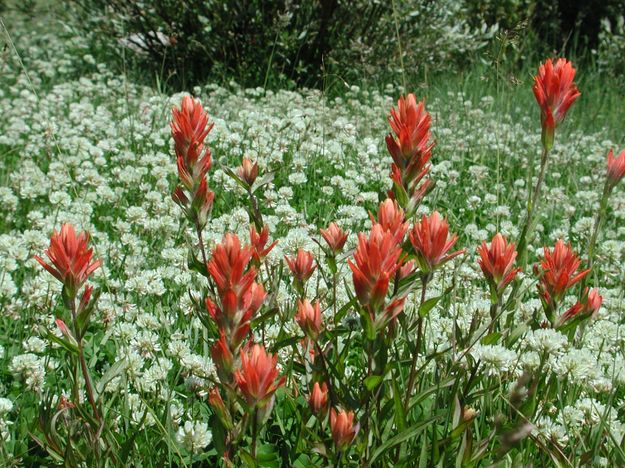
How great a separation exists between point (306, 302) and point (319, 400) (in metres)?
0.21

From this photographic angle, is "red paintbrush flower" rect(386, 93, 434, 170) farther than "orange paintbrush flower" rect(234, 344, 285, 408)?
Yes

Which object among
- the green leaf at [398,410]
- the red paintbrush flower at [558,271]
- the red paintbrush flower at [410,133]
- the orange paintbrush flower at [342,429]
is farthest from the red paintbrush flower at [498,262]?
the orange paintbrush flower at [342,429]

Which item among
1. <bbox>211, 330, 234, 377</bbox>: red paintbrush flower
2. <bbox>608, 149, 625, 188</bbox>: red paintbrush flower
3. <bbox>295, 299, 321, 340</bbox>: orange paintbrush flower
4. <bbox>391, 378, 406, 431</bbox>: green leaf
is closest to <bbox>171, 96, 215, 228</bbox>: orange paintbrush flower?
<bbox>295, 299, 321, 340</bbox>: orange paintbrush flower

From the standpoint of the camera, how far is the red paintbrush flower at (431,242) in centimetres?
140

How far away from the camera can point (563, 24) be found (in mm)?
11227

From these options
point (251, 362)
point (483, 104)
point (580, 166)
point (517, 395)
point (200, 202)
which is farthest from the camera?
point (483, 104)

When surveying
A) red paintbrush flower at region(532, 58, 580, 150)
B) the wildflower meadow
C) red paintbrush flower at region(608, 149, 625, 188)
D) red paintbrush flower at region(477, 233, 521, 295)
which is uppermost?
red paintbrush flower at region(532, 58, 580, 150)

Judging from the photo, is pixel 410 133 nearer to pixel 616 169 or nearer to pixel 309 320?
pixel 309 320

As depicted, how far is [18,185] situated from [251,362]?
10.2ft

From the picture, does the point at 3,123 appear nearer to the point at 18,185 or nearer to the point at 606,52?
the point at 18,185

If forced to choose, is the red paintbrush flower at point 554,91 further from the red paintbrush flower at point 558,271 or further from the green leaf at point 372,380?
the green leaf at point 372,380

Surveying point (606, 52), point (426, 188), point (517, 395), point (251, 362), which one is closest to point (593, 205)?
point (426, 188)

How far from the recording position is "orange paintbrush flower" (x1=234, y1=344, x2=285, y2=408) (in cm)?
125

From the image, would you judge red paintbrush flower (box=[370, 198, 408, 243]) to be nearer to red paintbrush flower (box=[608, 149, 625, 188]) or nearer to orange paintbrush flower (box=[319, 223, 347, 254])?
orange paintbrush flower (box=[319, 223, 347, 254])
